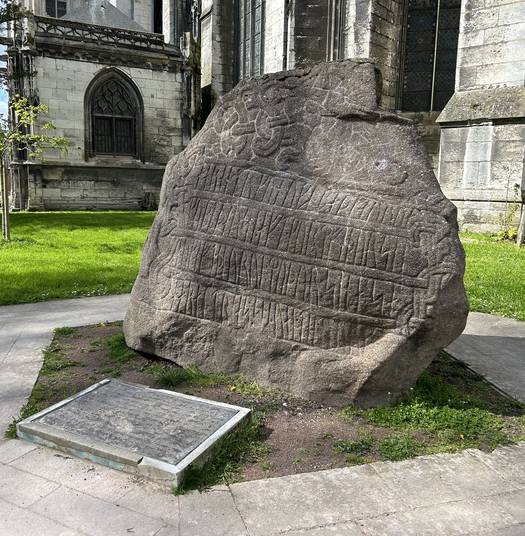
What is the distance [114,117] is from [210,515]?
2252 centimetres

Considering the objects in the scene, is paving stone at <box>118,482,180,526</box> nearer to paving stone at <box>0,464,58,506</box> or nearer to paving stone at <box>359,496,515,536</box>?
paving stone at <box>0,464,58,506</box>

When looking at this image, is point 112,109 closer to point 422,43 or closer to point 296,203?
point 422,43

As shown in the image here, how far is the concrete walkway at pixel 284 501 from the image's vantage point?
212 cm

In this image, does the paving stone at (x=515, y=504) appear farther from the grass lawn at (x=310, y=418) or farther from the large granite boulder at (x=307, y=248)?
the large granite boulder at (x=307, y=248)

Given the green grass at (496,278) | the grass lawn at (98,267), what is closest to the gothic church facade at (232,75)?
the green grass at (496,278)

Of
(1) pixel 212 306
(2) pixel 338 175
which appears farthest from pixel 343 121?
(1) pixel 212 306

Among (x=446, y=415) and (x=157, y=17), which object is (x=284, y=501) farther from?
(x=157, y=17)

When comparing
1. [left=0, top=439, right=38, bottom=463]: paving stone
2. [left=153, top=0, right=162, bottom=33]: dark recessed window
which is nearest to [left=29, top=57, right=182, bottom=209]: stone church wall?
[left=153, top=0, right=162, bottom=33]: dark recessed window

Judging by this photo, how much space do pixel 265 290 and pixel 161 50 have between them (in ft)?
72.1

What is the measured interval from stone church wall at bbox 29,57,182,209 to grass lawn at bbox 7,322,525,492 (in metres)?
18.6

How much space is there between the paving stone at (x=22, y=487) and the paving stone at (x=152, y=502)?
0.36 meters

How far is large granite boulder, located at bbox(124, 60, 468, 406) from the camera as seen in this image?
3.08 m

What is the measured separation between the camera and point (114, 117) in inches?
888

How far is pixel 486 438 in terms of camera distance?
292cm
